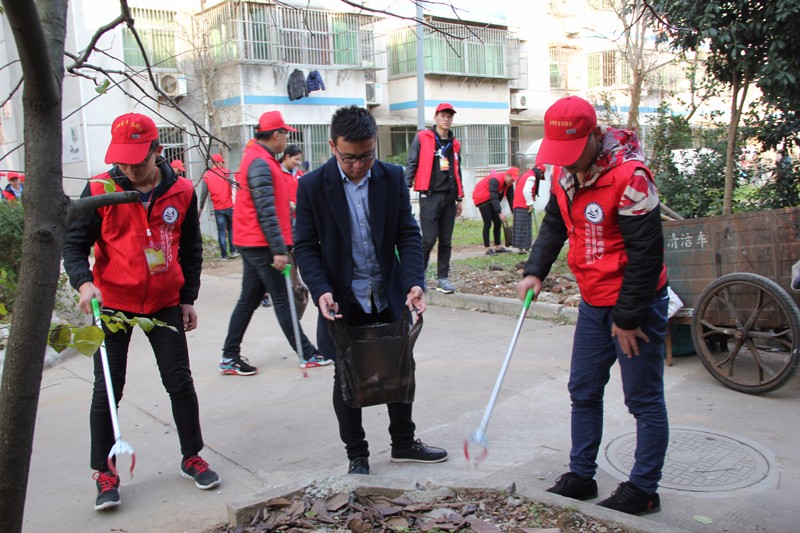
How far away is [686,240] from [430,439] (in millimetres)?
2392

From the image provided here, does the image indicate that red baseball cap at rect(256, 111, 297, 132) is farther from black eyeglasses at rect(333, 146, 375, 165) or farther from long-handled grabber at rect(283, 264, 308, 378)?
black eyeglasses at rect(333, 146, 375, 165)

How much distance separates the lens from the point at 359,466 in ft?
12.5

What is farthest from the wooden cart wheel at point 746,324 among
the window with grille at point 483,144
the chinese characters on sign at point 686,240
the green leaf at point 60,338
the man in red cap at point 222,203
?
the window with grille at point 483,144

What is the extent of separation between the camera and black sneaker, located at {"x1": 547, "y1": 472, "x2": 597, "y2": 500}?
3.47m

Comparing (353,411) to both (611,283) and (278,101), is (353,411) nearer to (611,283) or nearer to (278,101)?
(611,283)

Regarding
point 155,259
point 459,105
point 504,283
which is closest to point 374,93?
point 459,105

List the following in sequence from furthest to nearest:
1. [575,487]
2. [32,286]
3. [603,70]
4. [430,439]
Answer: [603,70] → [430,439] → [575,487] → [32,286]

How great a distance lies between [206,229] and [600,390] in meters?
16.3

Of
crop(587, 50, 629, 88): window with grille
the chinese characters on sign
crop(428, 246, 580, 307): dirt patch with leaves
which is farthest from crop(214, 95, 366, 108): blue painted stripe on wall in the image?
the chinese characters on sign

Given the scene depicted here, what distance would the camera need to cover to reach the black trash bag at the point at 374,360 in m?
3.51

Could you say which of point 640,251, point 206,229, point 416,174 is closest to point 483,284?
point 416,174

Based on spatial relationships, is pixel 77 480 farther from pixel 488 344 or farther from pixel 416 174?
pixel 416 174

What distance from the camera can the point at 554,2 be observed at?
24.8 m

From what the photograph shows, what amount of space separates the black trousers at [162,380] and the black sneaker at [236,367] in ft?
6.72
